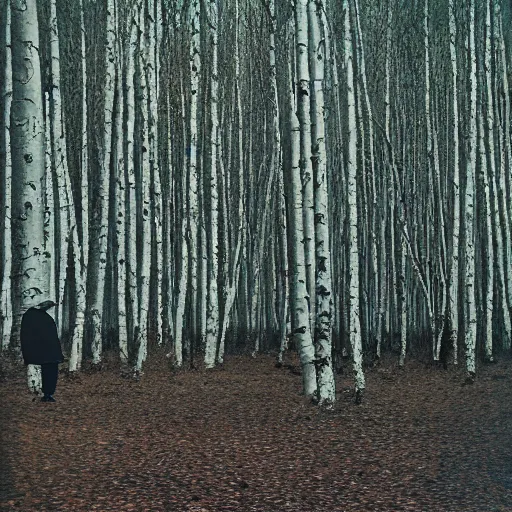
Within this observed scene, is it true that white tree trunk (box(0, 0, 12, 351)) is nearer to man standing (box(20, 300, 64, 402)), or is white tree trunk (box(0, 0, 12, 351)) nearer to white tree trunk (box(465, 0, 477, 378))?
man standing (box(20, 300, 64, 402))

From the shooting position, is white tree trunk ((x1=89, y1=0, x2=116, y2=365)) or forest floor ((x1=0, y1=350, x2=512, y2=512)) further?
white tree trunk ((x1=89, y1=0, x2=116, y2=365))

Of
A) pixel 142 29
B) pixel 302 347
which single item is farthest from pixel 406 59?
pixel 302 347

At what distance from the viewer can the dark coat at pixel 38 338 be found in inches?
333

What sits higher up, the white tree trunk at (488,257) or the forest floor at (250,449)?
the white tree trunk at (488,257)

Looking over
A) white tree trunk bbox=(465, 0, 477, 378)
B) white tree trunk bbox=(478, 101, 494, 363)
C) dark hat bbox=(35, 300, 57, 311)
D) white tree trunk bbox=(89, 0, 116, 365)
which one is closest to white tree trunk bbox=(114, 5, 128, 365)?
white tree trunk bbox=(89, 0, 116, 365)

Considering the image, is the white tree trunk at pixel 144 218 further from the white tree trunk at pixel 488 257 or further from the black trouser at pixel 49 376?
the white tree trunk at pixel 488 257

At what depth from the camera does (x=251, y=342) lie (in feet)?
61.5

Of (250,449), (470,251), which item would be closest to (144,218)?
(470,251)

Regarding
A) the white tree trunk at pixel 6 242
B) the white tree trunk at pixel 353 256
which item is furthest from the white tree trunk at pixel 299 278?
the white tree trunk at pixel 6 242

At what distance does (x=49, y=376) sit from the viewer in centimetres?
906

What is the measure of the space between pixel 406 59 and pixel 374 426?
1276cm

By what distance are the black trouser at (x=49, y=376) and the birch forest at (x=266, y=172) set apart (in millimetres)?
930

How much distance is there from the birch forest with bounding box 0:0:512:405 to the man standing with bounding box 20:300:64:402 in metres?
0.16

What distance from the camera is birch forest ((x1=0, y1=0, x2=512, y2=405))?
30.1 ft
